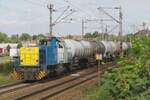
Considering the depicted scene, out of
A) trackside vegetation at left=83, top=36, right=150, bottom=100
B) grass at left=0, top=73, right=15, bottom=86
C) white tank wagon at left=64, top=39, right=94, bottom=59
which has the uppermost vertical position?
white tank wagon at left=64, top=39, right=94, bottom=59

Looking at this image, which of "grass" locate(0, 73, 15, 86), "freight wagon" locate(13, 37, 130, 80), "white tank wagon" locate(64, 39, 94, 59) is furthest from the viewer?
"white tank wagon" locate(64, 39, 94, 59)

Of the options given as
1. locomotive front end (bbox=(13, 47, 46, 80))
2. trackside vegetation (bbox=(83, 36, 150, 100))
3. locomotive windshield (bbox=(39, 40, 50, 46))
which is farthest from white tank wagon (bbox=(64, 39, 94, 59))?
trackside vegetation (bbox=(83, 36, 150, 100))

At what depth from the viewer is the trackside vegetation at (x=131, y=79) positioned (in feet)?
36.3

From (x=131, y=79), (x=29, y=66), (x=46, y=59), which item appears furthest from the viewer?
(x=29, y=66)

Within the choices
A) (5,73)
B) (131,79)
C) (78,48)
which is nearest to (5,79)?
(5,73)

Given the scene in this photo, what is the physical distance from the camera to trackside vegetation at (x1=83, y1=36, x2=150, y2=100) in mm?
11070

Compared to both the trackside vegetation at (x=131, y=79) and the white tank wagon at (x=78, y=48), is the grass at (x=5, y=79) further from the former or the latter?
the trackside vegetation at (x=131, y=79)

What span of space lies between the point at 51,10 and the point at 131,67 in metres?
40.1

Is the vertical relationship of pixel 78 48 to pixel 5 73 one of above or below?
above

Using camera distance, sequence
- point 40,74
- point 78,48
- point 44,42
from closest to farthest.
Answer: point 40,74, point 44,42, point 78,48

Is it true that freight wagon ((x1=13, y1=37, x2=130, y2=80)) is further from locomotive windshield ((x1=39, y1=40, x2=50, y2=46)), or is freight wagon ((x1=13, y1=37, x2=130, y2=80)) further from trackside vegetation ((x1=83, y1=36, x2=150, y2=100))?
trackside vegetation ((x1=83, y1=36, x2=150, y2=100))

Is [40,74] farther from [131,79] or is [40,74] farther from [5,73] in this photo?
[131,79]

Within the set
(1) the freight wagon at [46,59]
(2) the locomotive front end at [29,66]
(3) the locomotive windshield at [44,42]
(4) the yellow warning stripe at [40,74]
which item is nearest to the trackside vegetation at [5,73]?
(2) the locomotive front end at [29,66]

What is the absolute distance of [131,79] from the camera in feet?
37.4
